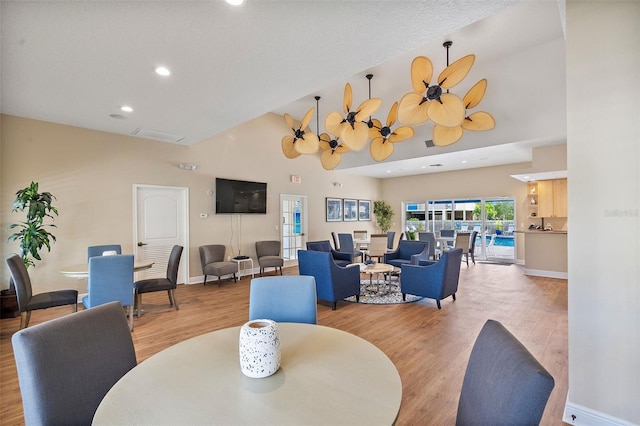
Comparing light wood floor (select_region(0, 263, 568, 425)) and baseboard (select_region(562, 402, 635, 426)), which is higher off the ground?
baseboard (select_region(562, 402, 635, 426))

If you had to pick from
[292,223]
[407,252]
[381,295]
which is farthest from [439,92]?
[292,223]

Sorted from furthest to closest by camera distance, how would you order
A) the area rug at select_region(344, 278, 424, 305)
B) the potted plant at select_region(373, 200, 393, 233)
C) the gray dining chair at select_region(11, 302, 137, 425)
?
the potted plant at select_region(373, 200, 393, 233)
the area rug at select_region(344, 278, 424, 305)
the gray dining chair at select_region(11, 302, 137, 425)

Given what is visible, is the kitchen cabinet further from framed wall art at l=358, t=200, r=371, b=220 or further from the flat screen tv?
the flat screen tv

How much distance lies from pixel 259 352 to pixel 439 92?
3.12 meters

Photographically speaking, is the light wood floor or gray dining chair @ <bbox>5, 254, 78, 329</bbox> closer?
the light wood floor

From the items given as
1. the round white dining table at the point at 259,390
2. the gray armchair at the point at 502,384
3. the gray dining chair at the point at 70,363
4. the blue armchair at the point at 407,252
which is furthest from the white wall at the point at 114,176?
the gray armchair at the point at 502,384

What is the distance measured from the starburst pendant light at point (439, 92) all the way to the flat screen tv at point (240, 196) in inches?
179

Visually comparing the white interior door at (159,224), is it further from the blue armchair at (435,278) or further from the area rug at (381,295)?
the blue armchair at (435,278)

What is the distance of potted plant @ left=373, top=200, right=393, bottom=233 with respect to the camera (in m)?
10.8

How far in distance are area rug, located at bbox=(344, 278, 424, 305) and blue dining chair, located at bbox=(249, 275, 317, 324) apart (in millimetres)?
3074

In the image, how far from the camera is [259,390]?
3.41 feet

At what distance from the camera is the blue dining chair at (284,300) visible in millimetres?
1842

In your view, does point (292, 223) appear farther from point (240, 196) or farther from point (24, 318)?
point (24, 318)

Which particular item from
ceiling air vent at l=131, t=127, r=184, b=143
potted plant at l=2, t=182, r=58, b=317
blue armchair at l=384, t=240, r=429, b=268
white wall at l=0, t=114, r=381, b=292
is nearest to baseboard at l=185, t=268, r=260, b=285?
white wall at l=0, t=114, r=381, b=292
